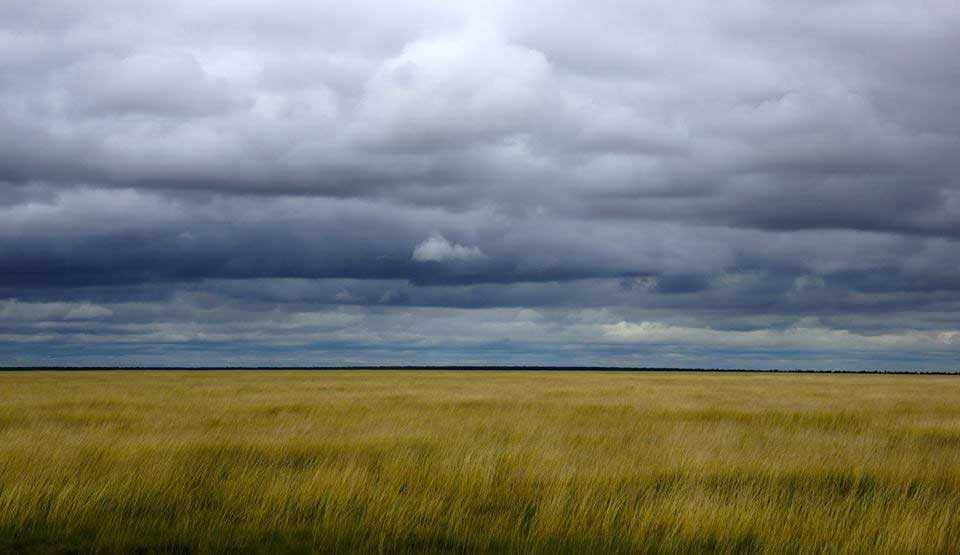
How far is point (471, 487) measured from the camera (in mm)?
12758

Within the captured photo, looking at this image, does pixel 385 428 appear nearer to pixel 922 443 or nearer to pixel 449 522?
pixel 449 522

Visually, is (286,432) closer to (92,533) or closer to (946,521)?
(92,533)

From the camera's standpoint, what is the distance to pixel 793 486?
45.7ft

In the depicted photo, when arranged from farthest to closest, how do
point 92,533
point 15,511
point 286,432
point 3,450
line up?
point 286,432 < point 3,450 < point 15,511 < point 92,533

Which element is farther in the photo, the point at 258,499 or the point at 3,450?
the point at 3,450

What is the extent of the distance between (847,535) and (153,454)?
10.9 m

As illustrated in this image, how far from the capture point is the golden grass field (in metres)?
9.91

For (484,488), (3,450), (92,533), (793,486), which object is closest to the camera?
(92,533)

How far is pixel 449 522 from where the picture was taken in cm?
1062

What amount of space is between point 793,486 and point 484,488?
5045mm

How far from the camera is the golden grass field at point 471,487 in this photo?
32.5ft

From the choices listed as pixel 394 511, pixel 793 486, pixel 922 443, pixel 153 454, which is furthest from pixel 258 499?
pixel 922 443

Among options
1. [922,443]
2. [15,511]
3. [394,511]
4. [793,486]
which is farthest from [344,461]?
[922,443]

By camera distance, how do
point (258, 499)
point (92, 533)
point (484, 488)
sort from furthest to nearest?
point (484, 488), point (258, 499), point (92, 533)
